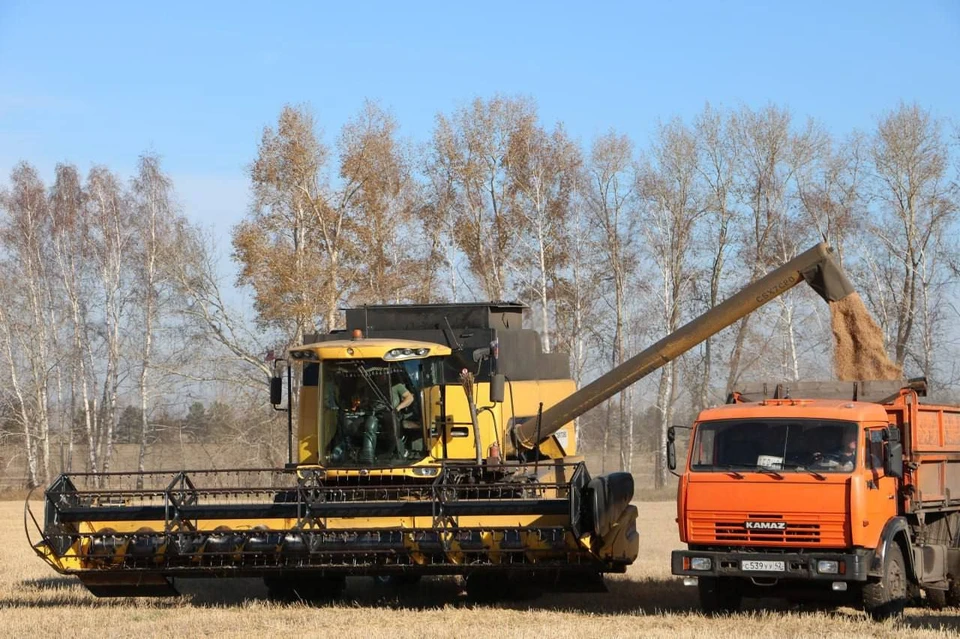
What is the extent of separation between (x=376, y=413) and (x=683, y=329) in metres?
3.47

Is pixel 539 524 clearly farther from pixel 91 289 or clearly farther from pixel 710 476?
pixel 91 289

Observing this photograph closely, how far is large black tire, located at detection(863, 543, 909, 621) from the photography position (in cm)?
1066

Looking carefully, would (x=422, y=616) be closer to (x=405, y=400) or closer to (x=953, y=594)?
(x=405, y=400)

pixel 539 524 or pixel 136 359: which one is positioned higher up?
pixel 136 359

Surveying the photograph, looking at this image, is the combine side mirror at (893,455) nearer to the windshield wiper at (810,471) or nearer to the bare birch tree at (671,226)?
the windshield wiper at (810,471)

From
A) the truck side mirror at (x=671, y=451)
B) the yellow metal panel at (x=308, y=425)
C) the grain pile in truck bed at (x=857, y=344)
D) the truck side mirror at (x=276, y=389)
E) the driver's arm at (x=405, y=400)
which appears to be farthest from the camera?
the grain pile in truck bed at (x=857, y=344)

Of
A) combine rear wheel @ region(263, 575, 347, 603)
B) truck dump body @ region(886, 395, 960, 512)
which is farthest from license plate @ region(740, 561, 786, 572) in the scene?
combine rear wheel @ region(263, 575, 347, 603)

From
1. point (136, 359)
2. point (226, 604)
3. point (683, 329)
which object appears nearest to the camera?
point (226, 604)

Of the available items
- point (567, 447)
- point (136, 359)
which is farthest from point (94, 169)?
point (567, 447)

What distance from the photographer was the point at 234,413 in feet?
133

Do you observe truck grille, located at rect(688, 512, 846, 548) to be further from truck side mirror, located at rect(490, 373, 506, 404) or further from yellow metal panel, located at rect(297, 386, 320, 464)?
yellow metal panel, located at rect(297, 386, 320, 464)

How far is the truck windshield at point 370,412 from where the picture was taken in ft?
42.0

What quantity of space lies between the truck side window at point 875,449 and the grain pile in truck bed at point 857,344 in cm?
297

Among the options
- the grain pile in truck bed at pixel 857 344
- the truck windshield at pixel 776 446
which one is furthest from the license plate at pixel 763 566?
the grain pile in truck bed at pixel 857 344
